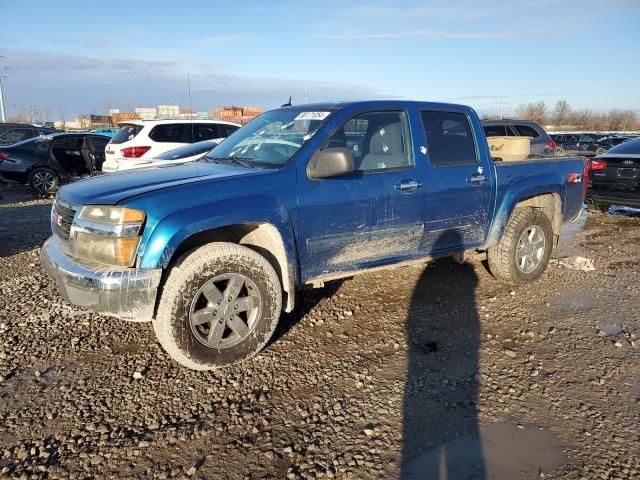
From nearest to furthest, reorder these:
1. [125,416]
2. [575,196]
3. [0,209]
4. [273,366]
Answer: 1. [125,416]
2. [273,366]
3. [575,196]
4. [0,209]

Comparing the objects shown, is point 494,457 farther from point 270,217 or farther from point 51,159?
point 51,159

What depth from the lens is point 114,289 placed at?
9.72 ft

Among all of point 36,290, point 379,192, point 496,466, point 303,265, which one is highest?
point 379,192

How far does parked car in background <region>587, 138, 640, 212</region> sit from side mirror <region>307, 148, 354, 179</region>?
6.98 m

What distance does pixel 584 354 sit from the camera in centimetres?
365

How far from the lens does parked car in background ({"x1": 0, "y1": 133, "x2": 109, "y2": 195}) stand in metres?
11.4

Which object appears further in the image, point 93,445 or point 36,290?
point 36,290

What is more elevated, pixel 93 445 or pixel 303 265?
pixel 303 265

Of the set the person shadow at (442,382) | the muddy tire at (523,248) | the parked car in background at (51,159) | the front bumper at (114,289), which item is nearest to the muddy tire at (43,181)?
the parked car in background at (51,159)

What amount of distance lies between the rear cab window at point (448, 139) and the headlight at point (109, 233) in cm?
253

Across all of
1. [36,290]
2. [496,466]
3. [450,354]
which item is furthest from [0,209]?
[496,466]

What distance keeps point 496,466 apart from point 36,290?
455 cm

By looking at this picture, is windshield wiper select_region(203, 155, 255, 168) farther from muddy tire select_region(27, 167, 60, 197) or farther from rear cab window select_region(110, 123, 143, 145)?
muddy tire select_region(27, 167, 60, 197)

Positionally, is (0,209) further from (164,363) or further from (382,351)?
(382,351)
